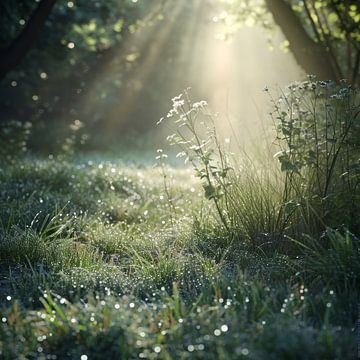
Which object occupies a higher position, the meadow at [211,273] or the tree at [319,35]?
the tree at [319,35]

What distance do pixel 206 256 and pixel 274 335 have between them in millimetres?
1609

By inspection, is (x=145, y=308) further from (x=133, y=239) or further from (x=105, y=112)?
(x=105, y=112)

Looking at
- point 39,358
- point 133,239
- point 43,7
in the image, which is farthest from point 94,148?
point 39,358

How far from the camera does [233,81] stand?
23328 mm

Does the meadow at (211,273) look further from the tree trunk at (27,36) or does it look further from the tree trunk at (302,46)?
the tree trunk at (27,36)

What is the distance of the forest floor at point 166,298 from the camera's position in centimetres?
291

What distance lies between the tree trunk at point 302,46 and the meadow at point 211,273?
5.99 ft

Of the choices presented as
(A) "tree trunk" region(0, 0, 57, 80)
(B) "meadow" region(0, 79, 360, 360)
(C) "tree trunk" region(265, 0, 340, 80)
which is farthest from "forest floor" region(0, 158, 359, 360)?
(A) "tree trunk" region(0, 0, 57, 80)

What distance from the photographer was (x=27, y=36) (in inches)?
410

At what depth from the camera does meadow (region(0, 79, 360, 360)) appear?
9.77 ft

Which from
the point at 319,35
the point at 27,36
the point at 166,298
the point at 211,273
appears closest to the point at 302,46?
the point at 319,35

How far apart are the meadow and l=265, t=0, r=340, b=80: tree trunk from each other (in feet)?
5.99

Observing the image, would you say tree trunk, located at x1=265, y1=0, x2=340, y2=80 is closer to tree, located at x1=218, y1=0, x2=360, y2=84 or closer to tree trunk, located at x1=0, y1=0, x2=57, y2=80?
tree, located at x1=218, y1=0, x2=360, y2=84

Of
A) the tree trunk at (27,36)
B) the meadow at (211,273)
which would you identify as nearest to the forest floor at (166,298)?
the meadow at (211,273)
